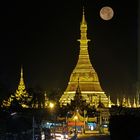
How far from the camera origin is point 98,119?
320 ft

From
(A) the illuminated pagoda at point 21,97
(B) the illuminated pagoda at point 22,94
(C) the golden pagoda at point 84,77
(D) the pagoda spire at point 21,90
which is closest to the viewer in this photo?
(A) the illuminated pagoda at point 21,97

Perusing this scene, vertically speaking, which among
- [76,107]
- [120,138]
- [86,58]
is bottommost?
[120,138]

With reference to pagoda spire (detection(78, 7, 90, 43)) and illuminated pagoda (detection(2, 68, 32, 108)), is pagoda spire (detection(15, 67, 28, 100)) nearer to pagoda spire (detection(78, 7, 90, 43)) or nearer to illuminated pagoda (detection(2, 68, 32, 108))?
illuminated pagoda (detection(2, 68, 32, 108))

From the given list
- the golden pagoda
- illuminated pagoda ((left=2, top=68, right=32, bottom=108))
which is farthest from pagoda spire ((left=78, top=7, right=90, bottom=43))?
illuminated pagoda ((left=2, top=68, right=32, bottom=108))

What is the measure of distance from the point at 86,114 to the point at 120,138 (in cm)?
5343

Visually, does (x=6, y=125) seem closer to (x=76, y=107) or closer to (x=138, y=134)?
(x=138, y=134)

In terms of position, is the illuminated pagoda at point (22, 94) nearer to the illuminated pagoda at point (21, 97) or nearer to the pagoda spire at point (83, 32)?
the illuminated pagoda at point (21, 97)

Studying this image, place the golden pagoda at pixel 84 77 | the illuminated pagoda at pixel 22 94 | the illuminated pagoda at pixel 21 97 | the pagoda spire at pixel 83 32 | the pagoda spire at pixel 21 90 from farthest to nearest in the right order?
the pagoda spire at pixel 83 32
the golden pagoda at pixel 84 77
the pagoda spire at pixel 21 90
the illuminated pagoda at pixel 22 94
the illuminated pagoda at pixel 21 97

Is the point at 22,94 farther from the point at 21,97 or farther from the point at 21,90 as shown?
the point at 21,90

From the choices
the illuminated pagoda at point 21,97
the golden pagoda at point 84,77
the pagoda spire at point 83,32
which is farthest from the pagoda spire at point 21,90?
the pagoda spire at point 83,32

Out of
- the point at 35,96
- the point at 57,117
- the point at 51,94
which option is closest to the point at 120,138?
the point at 57,117

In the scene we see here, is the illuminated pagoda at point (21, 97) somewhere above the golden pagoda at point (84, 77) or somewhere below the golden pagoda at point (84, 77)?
below

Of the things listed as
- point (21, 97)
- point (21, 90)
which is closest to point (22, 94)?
point (21, 97)

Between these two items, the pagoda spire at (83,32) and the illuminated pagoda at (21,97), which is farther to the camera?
the pagoda spire at (83,32)
